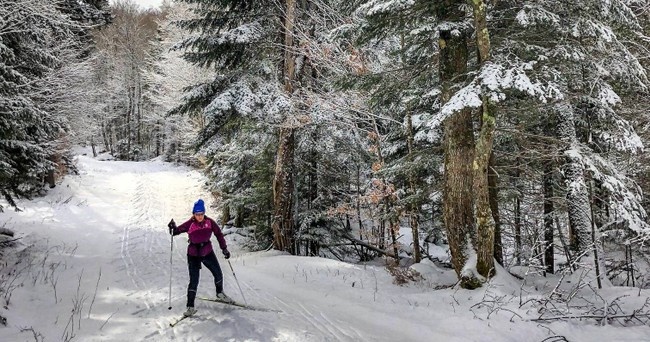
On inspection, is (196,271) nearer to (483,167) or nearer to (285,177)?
(483,167)

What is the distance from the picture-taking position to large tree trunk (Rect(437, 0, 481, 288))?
764cm

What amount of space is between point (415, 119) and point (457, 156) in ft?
13.0

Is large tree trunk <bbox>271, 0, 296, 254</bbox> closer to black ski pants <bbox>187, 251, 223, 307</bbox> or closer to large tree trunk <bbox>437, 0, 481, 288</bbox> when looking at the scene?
black ski pants <bbox>187, 251, 223, 307</bbox>

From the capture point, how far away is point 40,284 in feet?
26.3

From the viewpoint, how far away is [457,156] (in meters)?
7.68

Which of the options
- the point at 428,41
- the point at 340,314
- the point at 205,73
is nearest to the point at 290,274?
the point at 340,314

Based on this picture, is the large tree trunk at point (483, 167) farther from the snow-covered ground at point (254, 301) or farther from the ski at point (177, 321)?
the ski at point (177, 321)

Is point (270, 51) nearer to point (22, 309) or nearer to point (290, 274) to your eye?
point (290, 274)

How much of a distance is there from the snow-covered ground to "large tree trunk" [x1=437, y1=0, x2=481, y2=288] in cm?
103

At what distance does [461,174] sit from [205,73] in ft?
58.8

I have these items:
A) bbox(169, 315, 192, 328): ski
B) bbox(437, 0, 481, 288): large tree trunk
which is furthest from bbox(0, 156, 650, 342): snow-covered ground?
bbox(437, 0, 481, 288): large tree trunk

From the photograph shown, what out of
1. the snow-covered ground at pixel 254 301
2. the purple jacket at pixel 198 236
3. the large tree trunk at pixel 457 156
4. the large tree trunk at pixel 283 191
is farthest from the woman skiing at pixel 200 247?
the large tree trunk at pixel 283 191

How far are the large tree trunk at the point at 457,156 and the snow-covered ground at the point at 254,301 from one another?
3.36 ft

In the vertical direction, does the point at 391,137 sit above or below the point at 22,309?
above
